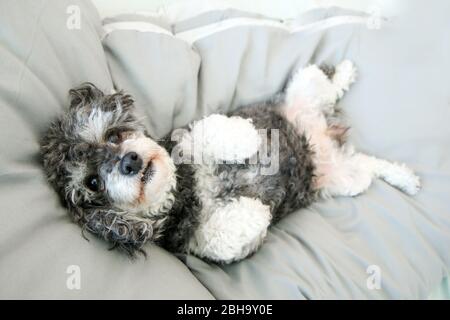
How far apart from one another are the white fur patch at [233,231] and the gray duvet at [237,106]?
0.06m

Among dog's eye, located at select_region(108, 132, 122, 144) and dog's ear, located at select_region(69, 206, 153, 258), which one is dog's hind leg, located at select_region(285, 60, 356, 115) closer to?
dog's eye, located at select_region(108, 132, 122, 144)

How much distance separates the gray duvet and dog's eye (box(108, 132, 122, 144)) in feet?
0.69

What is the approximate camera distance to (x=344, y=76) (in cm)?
212

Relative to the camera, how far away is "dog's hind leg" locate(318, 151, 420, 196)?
6.24 ft

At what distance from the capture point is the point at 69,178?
4.63 feet

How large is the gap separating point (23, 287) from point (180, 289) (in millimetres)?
468

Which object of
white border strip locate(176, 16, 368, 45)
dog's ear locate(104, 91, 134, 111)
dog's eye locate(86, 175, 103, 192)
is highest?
white border strip locate(176, 16, 368, 45)

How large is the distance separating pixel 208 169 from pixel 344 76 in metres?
0.94

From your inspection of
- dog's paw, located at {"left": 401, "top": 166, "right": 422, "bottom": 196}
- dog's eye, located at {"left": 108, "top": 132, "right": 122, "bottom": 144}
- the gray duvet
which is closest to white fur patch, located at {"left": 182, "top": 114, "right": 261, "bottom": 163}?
the gray duvet

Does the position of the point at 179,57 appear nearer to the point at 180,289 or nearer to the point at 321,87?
the point at 321,87

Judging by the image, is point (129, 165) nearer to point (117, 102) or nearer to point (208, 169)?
point (117, 102)

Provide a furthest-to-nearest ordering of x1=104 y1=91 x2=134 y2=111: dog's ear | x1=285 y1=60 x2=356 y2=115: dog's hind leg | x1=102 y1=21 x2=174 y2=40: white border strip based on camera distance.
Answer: x1=285 y1=60 x2=356 y2=115: dog's hind leg, x1=102 y1=21 x2=174 y2=40: white border strip, x1=104 y1=91 x2=134 y2=111: dog's ear

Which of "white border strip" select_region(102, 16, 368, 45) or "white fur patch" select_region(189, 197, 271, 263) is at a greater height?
"white border strip" select_region(102, 16, 368, 45)

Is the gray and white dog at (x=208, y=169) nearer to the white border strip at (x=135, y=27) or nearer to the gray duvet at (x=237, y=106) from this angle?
the gray duvet at (x=237, y=106)
